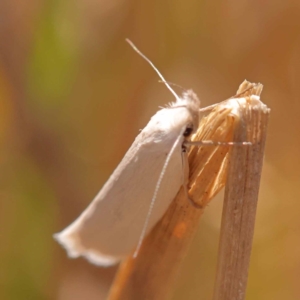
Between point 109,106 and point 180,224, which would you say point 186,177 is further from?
point 109,106

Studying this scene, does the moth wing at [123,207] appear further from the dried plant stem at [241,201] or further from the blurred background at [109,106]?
the blurred background at [109,106]

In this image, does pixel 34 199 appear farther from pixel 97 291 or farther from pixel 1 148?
pixel 97 291

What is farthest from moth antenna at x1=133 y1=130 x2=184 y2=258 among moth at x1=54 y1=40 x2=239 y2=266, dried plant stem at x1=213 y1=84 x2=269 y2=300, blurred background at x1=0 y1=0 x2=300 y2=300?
blurred background at x1=0 y1=0 x2=300 y2=300

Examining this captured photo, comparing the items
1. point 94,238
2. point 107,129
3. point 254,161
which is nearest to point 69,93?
point 107,129

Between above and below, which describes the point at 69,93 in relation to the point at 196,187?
above

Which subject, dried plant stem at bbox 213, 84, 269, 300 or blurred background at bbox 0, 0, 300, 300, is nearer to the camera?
dried plant stem at bbox 213, 84, 269, 300

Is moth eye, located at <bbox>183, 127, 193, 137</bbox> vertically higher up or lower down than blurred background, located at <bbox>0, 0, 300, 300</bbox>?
lower down

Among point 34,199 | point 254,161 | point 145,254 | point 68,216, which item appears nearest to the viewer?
point 254,161

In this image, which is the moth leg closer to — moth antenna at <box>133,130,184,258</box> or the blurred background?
moth antenna at <box>133,130,184,258</box>
